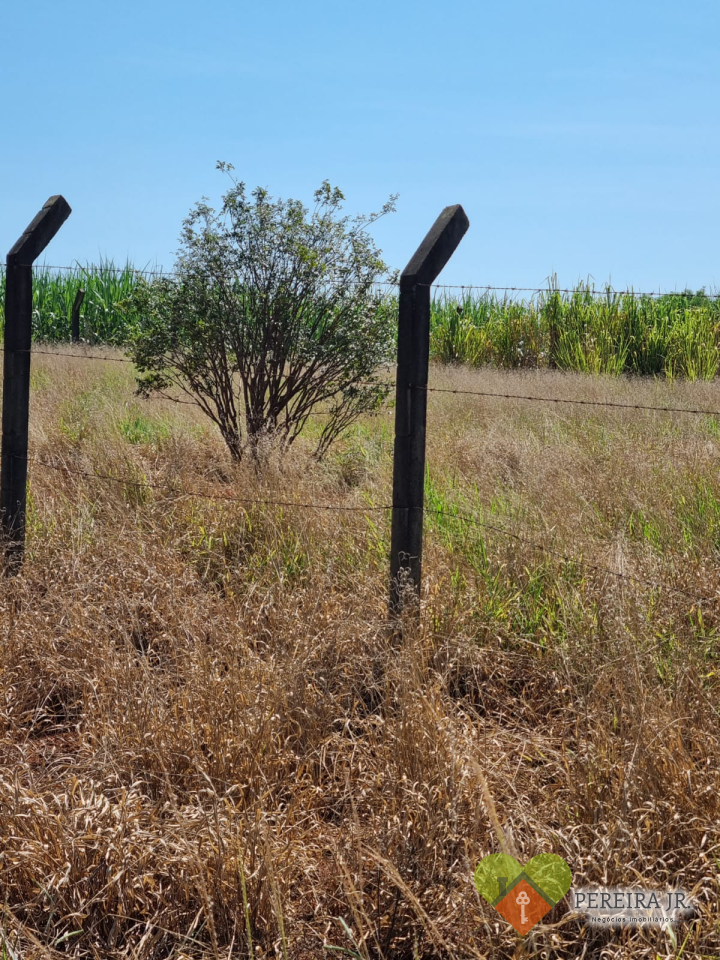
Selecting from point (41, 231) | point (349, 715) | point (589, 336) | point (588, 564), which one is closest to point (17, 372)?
point (41, 231)

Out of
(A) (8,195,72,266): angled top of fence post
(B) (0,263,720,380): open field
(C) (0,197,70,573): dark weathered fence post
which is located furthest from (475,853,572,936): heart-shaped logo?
(B) (0,263,720,380): open field

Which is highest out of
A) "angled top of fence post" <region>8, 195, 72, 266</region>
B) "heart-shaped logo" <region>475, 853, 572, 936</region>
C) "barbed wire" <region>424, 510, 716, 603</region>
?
"angled top of fence post" <region>8, 195, 72, 266</region>

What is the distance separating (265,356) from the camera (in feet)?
20.8

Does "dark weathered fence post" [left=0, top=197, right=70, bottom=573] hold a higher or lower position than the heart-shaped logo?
higher

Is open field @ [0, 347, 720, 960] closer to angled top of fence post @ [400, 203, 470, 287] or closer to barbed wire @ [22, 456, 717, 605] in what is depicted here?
barbed wire @ [22, 456, 717, 605]

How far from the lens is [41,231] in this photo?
4.54 m

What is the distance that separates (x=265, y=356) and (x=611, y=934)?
16.3 ft

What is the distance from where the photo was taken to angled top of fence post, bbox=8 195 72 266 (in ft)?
14.7

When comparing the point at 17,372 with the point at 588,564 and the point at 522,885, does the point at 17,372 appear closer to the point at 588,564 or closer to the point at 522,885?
the point at 588,564

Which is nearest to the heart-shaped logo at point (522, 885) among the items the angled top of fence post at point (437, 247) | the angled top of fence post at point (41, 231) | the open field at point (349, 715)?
the open field at point (349, 715)

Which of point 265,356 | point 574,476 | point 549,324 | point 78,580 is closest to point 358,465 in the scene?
point 265,356

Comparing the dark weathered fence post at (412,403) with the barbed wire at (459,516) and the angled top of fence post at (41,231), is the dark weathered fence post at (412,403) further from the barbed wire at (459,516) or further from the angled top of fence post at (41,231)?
the angled top of fence post at (41,231)

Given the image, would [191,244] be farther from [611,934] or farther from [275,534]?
[611,934]

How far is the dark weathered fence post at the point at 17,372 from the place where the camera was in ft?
14.7
